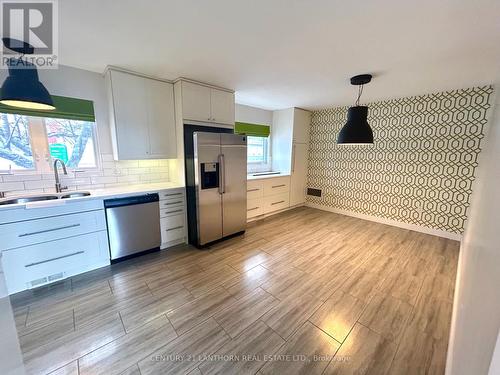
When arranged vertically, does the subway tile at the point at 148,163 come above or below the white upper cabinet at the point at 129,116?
below

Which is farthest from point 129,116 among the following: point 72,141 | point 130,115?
point 72,141

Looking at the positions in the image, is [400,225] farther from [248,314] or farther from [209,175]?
[209,175]

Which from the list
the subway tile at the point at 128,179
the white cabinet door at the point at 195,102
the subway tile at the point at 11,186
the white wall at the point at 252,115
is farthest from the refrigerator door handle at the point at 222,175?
the subway tile at the point at 11,186

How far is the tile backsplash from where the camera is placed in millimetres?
2234

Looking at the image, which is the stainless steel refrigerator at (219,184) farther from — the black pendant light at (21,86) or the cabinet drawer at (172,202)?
the black pendant light at (21,86)

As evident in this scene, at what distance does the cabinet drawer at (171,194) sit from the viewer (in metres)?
2.79

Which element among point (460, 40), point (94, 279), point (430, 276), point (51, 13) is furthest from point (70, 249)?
point (460, 40)

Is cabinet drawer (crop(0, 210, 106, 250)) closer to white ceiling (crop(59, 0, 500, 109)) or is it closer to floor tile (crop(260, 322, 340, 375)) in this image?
white ceiling (crop(59, 0, 500, 109))

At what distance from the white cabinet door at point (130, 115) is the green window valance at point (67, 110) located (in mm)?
396

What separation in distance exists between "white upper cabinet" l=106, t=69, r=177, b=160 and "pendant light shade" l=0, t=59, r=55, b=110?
0.71 metres

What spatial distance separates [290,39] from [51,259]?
3227 millimetres

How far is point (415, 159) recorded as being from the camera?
356 cm

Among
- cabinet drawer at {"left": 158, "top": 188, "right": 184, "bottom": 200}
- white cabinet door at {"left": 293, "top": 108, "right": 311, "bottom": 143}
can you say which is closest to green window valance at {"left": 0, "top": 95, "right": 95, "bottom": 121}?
cabinet drawer at {"left": 158, "top": 188, "right": 184, "bottom": 200}

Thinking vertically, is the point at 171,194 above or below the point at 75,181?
below
